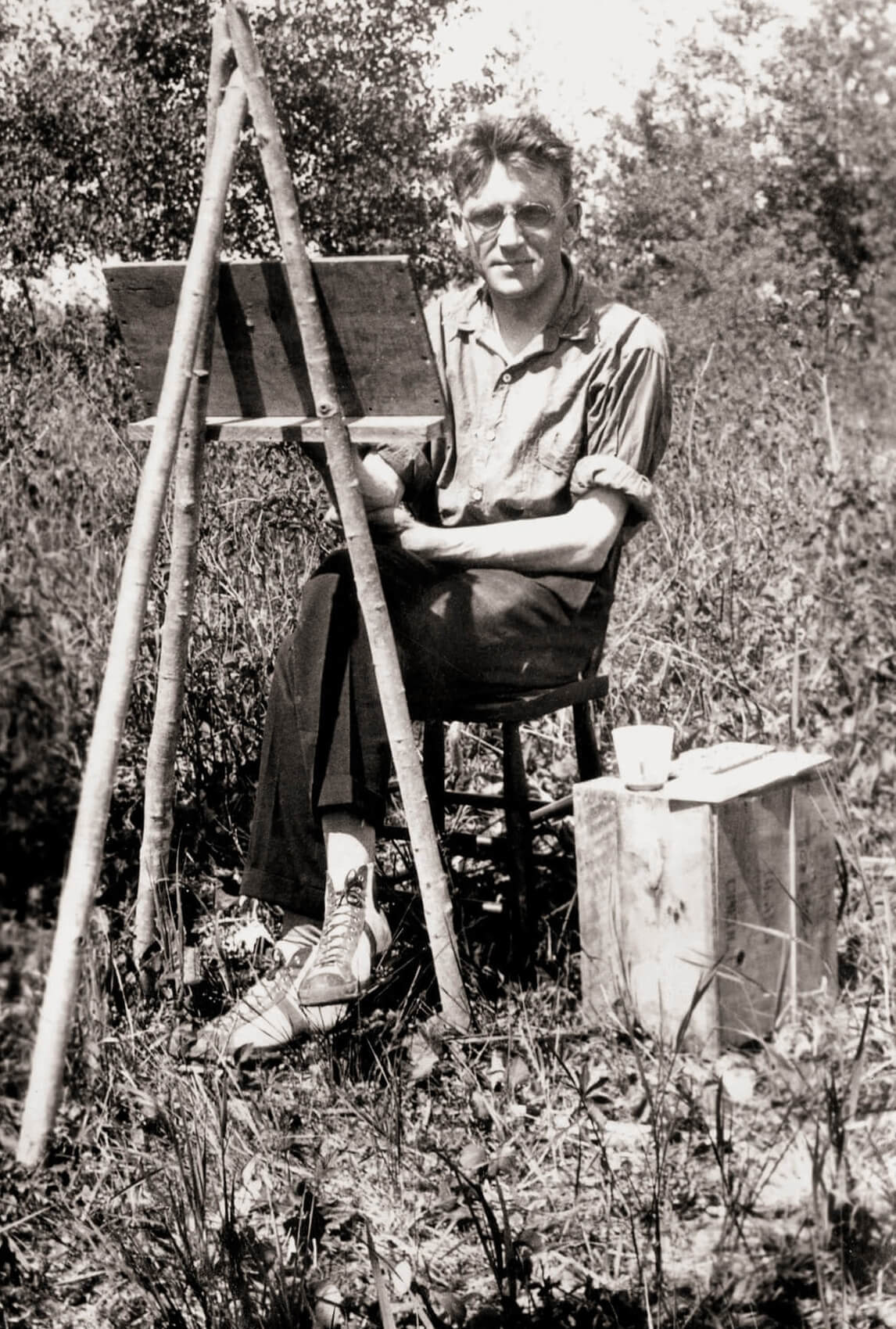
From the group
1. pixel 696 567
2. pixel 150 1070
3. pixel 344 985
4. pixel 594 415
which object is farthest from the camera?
pixel 696 567

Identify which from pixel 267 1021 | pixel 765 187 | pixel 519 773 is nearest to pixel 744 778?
pixel 519 773

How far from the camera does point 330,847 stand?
270 cm

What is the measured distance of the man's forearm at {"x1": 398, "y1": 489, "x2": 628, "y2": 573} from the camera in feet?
9.34

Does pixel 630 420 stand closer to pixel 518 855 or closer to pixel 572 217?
pixel 572 217

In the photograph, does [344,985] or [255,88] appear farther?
[344,985]

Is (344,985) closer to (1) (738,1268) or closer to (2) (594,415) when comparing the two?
(1) (738,1268)

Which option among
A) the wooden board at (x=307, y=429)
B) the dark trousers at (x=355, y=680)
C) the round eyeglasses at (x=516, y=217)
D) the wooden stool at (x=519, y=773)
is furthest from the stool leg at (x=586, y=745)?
the round eyeglasses at (x=516, y=217)

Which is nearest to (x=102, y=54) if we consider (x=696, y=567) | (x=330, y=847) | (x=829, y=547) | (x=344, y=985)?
(x=330, y=847)

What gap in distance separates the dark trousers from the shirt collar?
50 cm

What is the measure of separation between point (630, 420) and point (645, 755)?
0.66 metres

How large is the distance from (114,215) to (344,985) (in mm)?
1613

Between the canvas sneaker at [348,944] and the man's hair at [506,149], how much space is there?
1337 millimetres

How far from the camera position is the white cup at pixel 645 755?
2.74 meters

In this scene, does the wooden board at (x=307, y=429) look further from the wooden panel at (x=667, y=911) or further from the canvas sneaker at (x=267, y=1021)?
the canvas sneaker at (x=267, y=1021)
